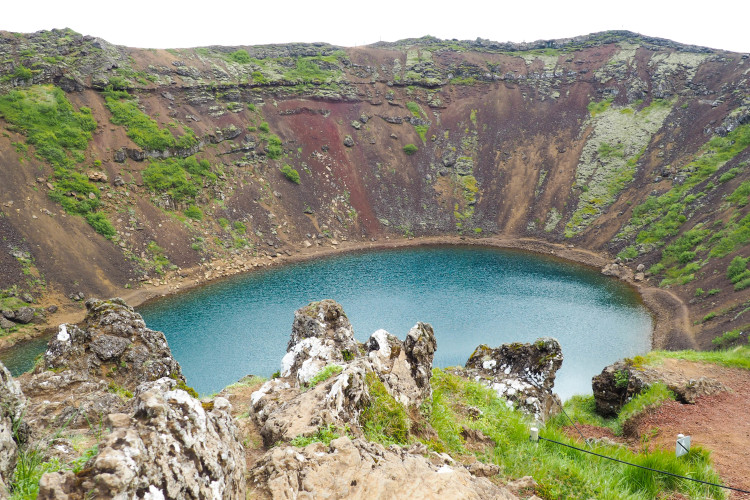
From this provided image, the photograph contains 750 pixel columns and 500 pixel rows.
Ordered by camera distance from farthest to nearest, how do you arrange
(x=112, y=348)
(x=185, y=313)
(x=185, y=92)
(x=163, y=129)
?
1. (x=185, y=92)
2. (x=163, y=129)
3. (x=185, y=313)
4. (x=112, y=348)

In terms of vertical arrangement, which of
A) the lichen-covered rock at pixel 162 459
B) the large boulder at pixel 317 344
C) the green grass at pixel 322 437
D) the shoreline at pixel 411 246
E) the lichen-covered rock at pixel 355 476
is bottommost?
the shoreline at pixel 411 246

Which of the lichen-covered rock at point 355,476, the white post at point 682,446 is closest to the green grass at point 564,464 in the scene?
the white post at point 682,446

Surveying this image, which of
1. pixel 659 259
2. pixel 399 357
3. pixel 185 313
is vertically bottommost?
pixel 185 313

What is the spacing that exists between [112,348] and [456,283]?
34112 millimetres

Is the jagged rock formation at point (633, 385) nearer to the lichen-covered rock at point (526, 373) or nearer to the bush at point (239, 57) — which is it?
the lichen-covered rock at point (526, 373)

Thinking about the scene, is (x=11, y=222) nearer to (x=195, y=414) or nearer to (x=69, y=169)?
(x=69, y=169)

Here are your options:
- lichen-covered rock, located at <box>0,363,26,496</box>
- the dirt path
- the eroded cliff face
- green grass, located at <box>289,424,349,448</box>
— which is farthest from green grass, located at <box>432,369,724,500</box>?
the eroded cliff face

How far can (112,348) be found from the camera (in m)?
16.3

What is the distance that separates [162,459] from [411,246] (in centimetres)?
5417

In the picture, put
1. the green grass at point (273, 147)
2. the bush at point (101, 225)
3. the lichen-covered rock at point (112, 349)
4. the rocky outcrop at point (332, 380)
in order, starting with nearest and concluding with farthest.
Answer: the rocky outcrop at point (332, 380) < the lichen-covered rock at point (112, 349) < the bush at point (101, 225) < the green grass at point (273, 147)

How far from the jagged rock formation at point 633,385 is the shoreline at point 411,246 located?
17.2m

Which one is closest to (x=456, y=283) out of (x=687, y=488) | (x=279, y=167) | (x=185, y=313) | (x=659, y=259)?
(x=659, y=259)

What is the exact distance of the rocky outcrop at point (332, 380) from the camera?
287 inches

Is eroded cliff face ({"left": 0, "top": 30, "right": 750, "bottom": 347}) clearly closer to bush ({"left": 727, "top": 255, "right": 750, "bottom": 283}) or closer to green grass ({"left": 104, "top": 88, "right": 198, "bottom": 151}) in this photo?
green grass ({"left": 104, "top": 88, "right": 198, "bottom": 151})
